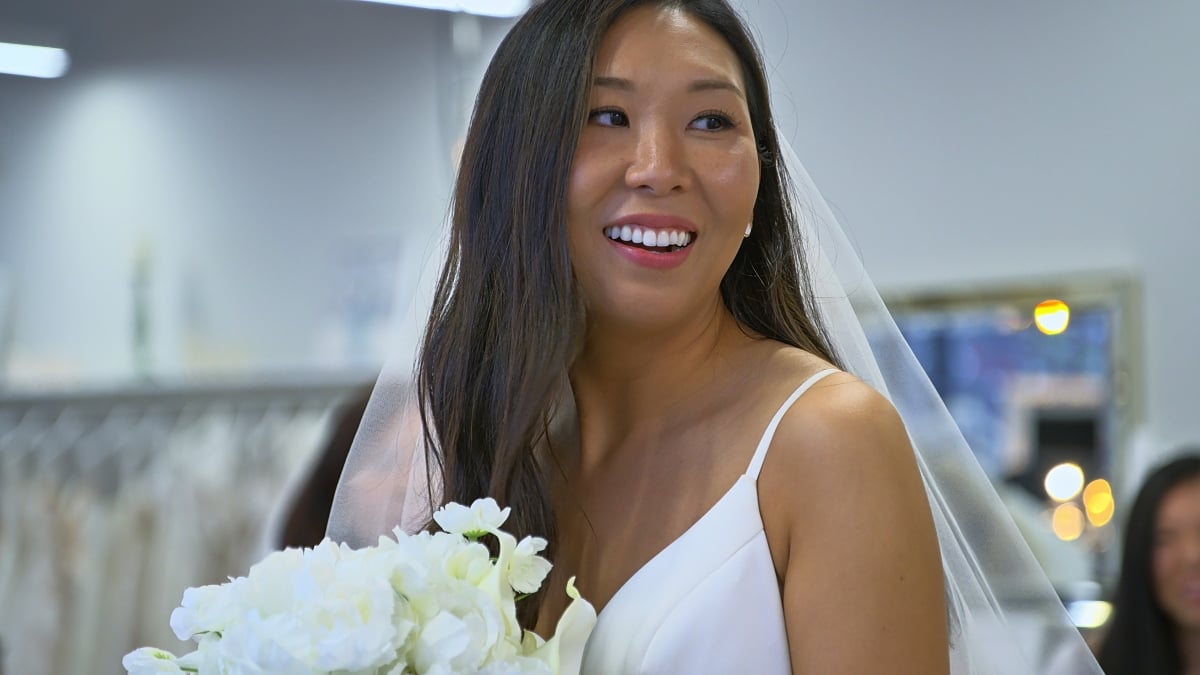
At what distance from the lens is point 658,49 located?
135cm

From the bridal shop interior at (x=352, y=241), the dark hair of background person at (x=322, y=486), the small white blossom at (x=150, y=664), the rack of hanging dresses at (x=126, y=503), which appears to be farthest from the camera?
the rack of hanging dresses at (x=126, y=503)

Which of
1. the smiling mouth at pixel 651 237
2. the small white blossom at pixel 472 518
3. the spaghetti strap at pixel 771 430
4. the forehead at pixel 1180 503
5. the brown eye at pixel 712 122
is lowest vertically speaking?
the forehead at pixel 1180 503

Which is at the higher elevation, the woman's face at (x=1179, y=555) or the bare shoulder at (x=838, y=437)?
the bare shoulder at (x=838, y=437)

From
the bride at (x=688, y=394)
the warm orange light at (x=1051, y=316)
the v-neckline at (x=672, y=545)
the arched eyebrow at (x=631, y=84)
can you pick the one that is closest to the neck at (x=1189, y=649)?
the warm orange light at (x=1051, y=316)

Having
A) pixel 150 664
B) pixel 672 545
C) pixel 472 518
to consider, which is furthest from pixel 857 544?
pixel 150 664

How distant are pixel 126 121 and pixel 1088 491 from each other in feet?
10.9

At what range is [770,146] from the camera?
4.90 feet

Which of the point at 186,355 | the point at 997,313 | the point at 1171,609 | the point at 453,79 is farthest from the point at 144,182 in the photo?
the point at 1171,609

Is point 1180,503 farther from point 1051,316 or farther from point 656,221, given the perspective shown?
point 656,221

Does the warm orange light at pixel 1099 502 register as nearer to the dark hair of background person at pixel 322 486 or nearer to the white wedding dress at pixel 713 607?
the dark hair of background person at pixel 322 486

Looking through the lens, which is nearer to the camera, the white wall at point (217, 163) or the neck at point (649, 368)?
the neck at point (649, 368)

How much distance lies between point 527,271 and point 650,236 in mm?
137

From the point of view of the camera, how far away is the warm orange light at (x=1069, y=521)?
131 inches

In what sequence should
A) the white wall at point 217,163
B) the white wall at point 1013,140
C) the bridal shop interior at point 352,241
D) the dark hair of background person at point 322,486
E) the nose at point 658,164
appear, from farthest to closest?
the white wall at point 217,163 → the bridal shop interior at point 352,241 → the white wall at point 1013,140 → the dark hair of background person at point 322,486 → the nose at point 658,164
